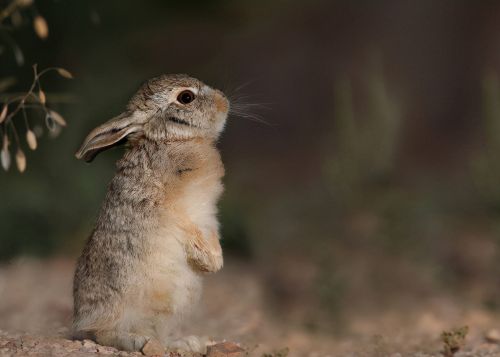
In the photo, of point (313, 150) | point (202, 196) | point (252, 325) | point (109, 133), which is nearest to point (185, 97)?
point (109, 133)

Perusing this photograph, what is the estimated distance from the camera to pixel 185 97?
5.99m

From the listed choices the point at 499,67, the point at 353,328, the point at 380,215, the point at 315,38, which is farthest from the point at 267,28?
the point at 353,328

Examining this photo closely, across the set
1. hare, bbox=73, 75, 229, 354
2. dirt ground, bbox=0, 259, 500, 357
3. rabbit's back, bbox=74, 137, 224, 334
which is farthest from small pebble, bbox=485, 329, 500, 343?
rabbit's back, bbox=74, 137, 224, 334

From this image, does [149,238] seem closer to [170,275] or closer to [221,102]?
[170,275]

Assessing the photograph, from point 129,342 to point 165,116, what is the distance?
1.49 m

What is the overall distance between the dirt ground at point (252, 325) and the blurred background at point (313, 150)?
5 centimetres

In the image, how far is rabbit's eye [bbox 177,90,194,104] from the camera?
597 centimetres

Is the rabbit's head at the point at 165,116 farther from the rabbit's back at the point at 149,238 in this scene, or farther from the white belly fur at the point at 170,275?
the white belly fur at the point at 170,275

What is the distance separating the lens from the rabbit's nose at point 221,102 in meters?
6.11

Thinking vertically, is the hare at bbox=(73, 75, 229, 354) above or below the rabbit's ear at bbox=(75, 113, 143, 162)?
below

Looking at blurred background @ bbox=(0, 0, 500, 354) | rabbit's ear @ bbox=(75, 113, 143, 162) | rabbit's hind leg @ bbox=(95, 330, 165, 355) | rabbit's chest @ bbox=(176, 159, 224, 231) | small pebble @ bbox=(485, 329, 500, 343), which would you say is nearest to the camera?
rabbit's hind leg @ bbox=(95, 330, 165, 355)

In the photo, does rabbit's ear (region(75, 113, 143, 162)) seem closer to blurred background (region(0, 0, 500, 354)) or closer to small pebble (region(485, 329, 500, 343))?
blurred background (region(0, 0, 500, 354))

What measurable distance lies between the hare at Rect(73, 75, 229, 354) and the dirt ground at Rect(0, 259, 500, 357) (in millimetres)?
271

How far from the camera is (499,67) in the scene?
14195 millimetres
